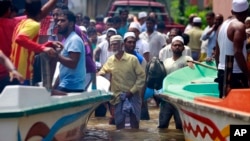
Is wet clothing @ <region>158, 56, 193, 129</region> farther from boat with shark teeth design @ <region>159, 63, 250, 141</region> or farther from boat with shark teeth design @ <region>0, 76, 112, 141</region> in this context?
boat with shark teeth design @ <region>0, 76, 112, 141</region>

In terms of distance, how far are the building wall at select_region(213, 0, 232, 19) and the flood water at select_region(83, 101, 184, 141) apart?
261 inches

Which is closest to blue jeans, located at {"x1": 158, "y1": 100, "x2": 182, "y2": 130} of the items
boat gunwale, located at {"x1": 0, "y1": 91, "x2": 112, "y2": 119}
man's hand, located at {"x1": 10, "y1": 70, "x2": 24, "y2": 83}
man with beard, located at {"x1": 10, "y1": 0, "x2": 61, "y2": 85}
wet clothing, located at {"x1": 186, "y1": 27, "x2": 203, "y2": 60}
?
boat gunwale, located at {"x1": 0, "y1": 91, "x2": 112, "y2": 119}

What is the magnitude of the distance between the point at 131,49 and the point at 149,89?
3.37ft

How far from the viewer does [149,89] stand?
53.9 ft

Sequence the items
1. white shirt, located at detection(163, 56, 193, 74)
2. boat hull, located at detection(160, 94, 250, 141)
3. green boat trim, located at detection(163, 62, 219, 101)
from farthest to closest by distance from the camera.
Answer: white shirt, located at detection(163, 56, 193, 74)
green boat trim, located at detection(163, 62, 219, 101)
boat hull, located at detection(160, 94, 250, 141)

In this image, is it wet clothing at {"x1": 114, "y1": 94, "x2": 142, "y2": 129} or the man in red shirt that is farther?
wet clothing at {"x1": 114, "y1": 94, "x2": 142, "y2": 129}

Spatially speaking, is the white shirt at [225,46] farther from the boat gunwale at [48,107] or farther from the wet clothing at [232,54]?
the boat gunwale at [48,107]

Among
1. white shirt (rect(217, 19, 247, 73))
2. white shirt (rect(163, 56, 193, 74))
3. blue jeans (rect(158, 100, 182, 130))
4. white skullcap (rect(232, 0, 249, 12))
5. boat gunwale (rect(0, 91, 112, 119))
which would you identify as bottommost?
blue jeans (rect(158, 100, 182, 130))

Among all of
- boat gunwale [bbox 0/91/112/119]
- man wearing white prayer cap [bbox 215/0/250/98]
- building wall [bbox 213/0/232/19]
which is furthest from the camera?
building wall [bbox 213/0/232/19]

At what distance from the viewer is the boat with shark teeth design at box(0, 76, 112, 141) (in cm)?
931

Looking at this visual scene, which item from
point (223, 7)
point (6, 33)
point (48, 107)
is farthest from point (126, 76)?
point (223, 7)

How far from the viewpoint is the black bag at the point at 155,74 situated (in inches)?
595

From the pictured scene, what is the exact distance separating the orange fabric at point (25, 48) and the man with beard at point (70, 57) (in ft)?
3.86

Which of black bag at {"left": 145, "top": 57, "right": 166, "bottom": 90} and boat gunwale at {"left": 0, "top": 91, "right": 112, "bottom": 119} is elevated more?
boat gunwale at {"left": 0, "top": 91, "right": 112, "bottom": 119}
